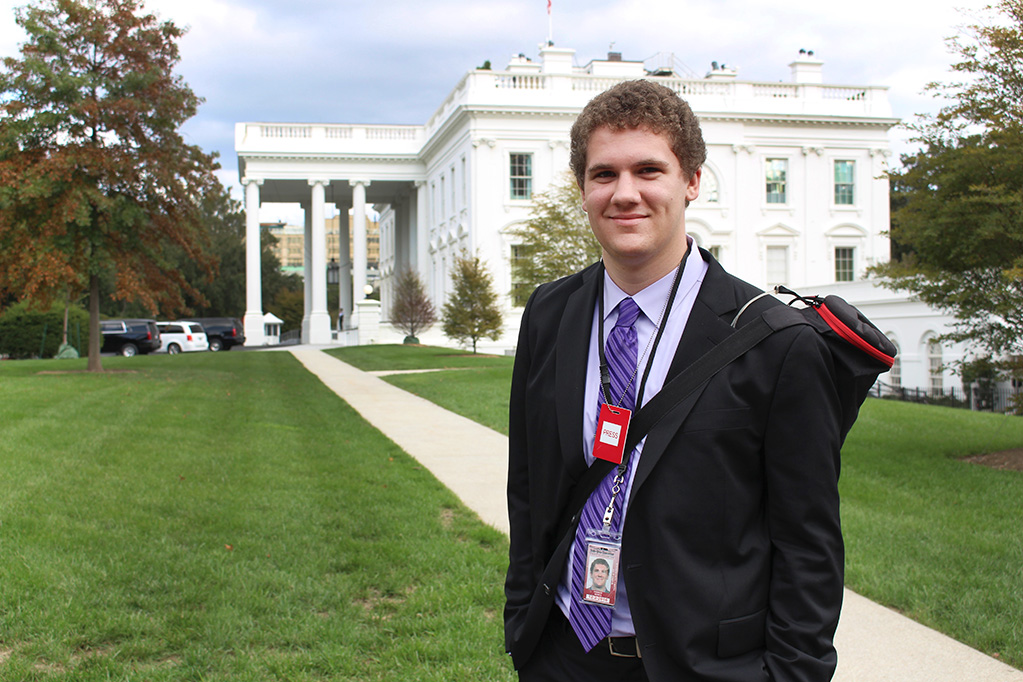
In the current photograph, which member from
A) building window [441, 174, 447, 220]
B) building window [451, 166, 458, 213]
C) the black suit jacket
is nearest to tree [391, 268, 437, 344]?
building window [451, 166, 458, 213]

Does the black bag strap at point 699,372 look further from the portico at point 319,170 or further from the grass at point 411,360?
the portico at point 319,170

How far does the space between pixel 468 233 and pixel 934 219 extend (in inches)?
1373

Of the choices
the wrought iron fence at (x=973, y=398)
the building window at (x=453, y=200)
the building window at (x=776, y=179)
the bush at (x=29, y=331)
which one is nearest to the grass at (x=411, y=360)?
the bush at (x=29, y=331)

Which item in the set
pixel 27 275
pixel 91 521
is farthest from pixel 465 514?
pixel 27 275

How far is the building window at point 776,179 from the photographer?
4641cm

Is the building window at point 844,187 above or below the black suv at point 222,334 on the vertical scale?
above

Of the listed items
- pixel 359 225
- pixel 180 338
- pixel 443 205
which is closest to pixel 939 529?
pixel 180 338

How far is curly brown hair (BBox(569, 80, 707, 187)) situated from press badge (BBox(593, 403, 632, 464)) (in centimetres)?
61

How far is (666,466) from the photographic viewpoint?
6.32 feet

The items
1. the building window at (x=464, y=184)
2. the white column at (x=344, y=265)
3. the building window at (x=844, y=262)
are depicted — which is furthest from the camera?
the white column at (x=344, y=265)

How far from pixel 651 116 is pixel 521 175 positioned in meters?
42.6

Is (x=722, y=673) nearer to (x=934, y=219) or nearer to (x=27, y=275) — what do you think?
(x=934, y=219)

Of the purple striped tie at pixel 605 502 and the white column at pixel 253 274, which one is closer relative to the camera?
the purple striped tie at pixel 605 502

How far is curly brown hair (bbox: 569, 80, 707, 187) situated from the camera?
205cm
